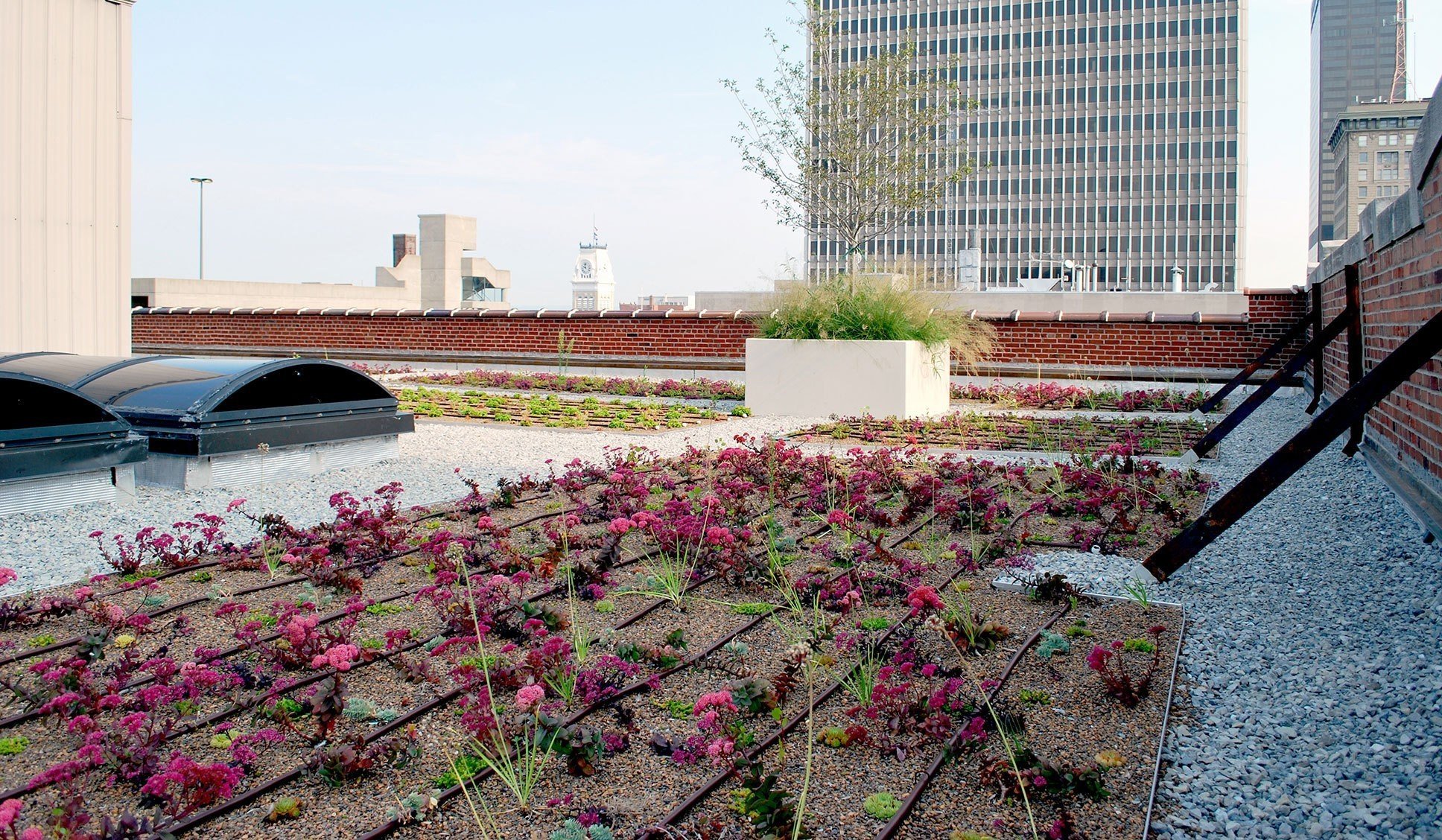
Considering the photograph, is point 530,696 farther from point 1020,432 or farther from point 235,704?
point 1020,432

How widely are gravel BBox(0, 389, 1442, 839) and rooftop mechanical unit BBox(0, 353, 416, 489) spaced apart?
225mm

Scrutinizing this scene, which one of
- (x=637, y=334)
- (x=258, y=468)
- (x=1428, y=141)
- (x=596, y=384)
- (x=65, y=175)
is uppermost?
(x=65, y=175)

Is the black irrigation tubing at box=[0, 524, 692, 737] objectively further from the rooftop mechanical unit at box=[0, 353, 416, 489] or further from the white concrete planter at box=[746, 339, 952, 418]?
the white concrete planter at box=[746, 339, 952, 418]

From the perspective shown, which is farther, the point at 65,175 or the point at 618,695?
the point at 65,175

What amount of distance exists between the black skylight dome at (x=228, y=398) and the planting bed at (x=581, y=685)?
1278 millimetres

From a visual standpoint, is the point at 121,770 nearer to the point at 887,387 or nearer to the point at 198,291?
the point at 887,387

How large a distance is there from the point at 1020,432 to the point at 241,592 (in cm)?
713

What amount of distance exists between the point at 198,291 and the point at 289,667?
27.3m

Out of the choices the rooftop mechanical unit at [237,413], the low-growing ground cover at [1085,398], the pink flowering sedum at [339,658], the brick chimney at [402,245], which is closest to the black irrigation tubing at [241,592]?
the pink flowering sedum at [339,658]

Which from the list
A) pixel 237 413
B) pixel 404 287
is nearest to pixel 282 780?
pixel 237 413

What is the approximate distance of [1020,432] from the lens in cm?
940

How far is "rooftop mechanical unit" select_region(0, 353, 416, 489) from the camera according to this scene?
6250 millimetres

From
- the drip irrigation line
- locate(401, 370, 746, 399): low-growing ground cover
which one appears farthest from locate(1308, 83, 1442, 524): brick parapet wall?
locate(401, 370, 746, 399): low-growing ground cover

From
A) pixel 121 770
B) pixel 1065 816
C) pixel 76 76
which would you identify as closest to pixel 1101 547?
pixel 1065 816
